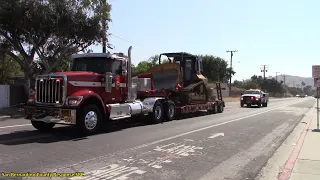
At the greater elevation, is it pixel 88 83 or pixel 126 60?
pixel 126 60

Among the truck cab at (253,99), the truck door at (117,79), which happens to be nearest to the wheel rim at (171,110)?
the truck door at (117,79)

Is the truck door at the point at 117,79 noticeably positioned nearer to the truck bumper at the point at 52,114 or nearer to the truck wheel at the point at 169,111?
the truck bumper at the point at 52,114

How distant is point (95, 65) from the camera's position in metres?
12.8

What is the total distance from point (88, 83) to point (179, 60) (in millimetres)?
9419

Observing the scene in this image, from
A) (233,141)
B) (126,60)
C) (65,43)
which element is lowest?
(233,141)

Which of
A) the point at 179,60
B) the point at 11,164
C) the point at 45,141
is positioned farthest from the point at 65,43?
the point at 11,164

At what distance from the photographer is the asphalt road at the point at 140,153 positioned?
7062mm

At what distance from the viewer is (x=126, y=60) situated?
1363 centimetres

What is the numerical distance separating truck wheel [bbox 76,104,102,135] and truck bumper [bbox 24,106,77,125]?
0.32 meters

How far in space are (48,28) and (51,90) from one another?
12.1 metres

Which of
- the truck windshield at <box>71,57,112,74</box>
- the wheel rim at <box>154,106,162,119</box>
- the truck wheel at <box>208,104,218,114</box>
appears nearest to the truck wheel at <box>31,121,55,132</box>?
the truck windshield at <box>71,57,112,74</box>

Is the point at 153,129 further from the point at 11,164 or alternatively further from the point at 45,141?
the point at 11,164

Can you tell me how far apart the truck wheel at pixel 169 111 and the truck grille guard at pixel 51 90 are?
22.9 ft

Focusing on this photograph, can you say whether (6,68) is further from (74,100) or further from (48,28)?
(74,100)
